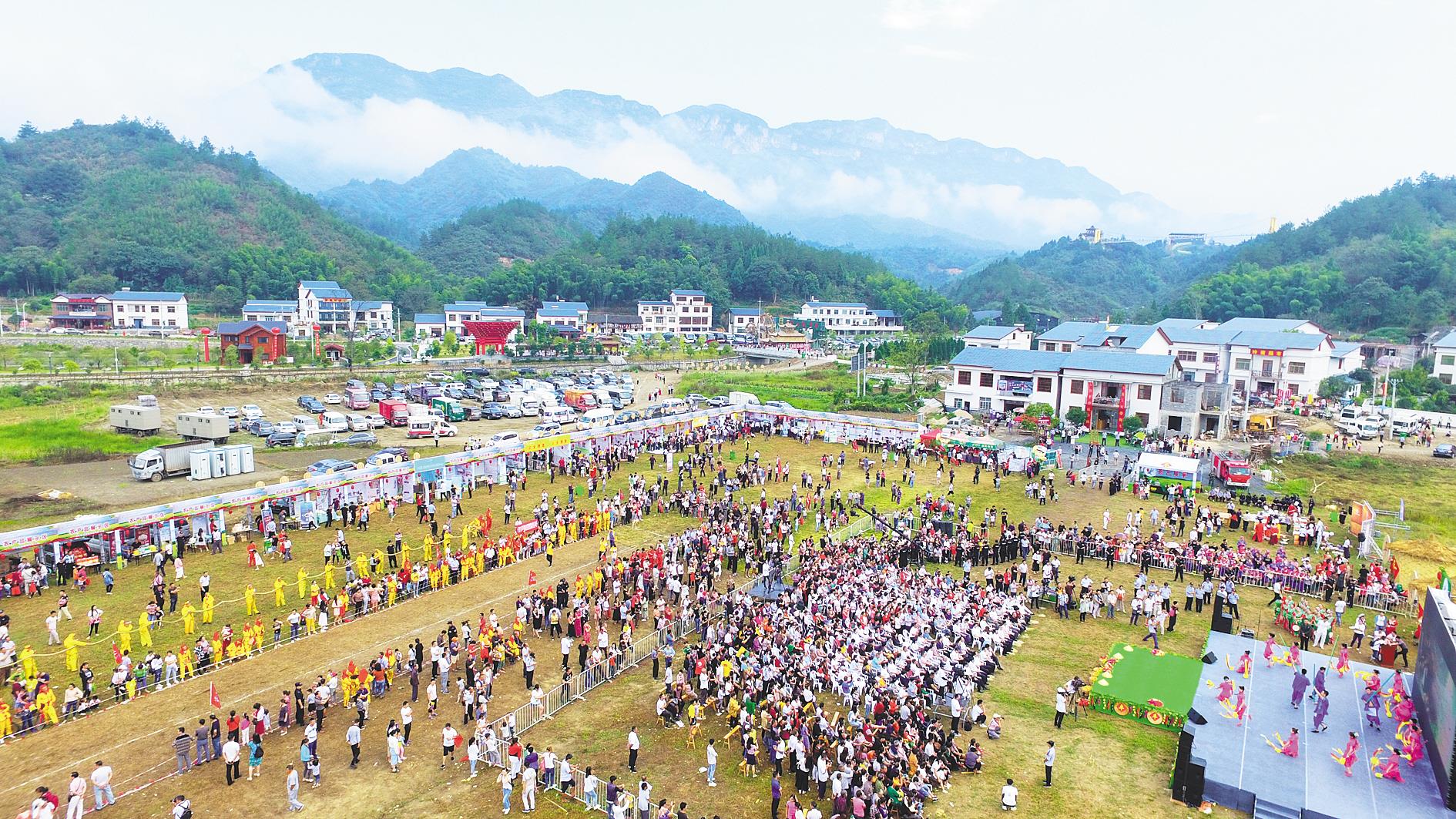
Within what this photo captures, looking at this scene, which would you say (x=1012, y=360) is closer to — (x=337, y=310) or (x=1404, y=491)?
(x=1404, y=491)

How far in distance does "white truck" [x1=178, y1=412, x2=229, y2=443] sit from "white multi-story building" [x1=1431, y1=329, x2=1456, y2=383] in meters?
75.7

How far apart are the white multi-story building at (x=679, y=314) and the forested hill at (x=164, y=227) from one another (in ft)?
95.1

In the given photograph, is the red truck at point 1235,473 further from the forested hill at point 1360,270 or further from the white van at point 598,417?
the forested hill at point 1360,270

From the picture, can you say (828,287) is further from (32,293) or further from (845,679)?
(845,679)

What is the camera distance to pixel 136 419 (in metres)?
39.9

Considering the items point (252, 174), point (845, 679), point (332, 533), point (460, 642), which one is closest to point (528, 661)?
point (460, 642)

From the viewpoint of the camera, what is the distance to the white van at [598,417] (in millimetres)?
44062

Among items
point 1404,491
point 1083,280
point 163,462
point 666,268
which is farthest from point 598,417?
point 1083,280

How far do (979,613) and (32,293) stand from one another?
108918mm

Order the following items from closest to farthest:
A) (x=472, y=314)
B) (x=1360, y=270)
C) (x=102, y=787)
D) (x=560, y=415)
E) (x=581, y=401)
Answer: (x=102, y=787) → (x=560, y=415) → (x=581, y=401) → (x=1360, y=270) → (x=472, y=314)

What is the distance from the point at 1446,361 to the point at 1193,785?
6324 centimetres

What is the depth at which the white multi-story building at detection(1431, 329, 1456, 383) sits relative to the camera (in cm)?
5875

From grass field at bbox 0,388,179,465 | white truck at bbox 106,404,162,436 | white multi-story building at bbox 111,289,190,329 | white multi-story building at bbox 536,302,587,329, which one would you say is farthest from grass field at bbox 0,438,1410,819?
white multi-story building at bbox 536,302,587,329

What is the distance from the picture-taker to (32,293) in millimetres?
90812
